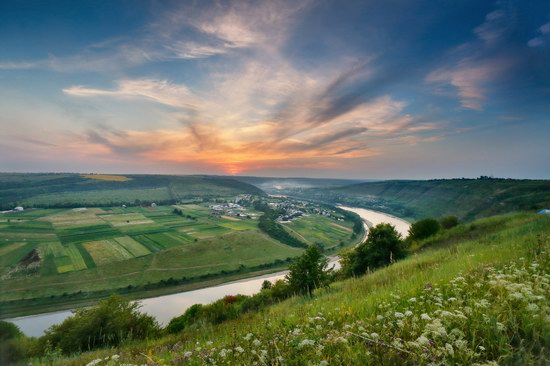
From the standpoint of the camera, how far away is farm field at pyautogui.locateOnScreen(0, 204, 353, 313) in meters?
75.6

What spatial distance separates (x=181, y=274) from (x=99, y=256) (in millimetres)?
36074

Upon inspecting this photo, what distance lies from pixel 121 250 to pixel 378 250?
104m

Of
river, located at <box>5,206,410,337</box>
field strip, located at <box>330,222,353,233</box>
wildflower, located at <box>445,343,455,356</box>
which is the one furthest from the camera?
field strip, located at <box>330,222,353,233</box>

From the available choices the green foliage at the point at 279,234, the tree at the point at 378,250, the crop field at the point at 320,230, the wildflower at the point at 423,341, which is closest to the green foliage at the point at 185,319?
the tree at the point at 378,250

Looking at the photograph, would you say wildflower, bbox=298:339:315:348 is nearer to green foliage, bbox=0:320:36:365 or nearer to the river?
green foliage, bbox=0:320:36:365

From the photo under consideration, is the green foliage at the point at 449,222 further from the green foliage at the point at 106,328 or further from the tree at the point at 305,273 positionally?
the green foliage at the point at 106,328

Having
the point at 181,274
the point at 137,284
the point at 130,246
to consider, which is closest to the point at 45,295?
the point at 137,284

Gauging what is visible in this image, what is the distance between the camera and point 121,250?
4016 inches

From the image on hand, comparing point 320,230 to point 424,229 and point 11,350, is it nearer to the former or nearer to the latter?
point 424,229

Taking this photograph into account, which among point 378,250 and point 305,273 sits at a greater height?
point 378,250

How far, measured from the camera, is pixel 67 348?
1941cm

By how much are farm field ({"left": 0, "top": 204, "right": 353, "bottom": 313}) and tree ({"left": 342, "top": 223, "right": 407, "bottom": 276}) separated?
63293 mm

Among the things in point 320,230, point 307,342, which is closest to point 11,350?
point 307,342

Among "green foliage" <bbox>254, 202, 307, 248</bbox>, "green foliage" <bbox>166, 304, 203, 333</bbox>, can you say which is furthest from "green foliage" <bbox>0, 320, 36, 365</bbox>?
"green foliage" <bbox>254, 202, 307, 248</bbox>
